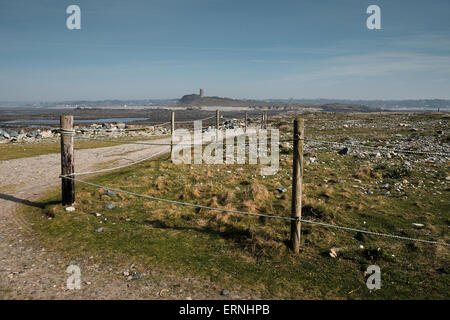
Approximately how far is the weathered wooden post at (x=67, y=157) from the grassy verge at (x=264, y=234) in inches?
13.6

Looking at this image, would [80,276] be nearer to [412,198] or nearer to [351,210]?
[351,210]

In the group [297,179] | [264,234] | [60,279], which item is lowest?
[60,279]

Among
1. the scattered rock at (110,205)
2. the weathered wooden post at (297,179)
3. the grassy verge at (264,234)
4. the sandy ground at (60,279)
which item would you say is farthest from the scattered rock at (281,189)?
the sandy ground at (60,279)

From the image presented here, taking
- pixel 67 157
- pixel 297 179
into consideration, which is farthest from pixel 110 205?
pixel 297 179

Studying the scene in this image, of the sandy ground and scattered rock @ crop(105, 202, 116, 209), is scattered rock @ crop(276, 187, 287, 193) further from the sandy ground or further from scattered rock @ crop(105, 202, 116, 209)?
the sandy ground

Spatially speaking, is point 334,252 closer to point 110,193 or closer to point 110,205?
point 110,205

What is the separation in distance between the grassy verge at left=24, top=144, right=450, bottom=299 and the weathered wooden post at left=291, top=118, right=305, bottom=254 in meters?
0.30

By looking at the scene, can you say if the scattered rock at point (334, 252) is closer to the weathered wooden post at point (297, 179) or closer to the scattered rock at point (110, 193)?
the weathered wooden post at point (297, 179)

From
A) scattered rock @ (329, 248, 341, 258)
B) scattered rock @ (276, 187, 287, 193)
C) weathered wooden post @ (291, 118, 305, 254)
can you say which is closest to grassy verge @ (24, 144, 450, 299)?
scattered rock @ (329, 248, 341, 258)

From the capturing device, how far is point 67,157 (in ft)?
25.3

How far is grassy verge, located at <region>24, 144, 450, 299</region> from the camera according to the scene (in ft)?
15.7

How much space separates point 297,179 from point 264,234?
139 centimetres
